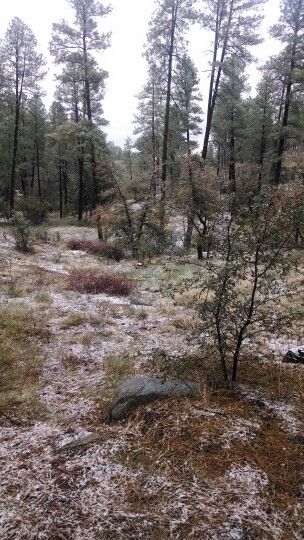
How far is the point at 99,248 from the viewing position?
15.7 metres

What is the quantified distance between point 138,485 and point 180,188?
1239 cm

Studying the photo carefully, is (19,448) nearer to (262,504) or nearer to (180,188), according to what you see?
(262,504)

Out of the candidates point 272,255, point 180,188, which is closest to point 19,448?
point 272,255

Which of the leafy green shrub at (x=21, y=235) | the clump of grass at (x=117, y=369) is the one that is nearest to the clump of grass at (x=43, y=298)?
the clump of grass at (x=117, y=369)

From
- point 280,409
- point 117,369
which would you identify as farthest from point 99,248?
point 280,409

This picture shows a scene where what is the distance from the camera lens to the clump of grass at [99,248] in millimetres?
15180

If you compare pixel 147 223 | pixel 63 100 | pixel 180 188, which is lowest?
pixel 147 223

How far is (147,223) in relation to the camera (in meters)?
15.4

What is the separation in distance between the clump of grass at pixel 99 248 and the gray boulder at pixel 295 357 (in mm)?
10217

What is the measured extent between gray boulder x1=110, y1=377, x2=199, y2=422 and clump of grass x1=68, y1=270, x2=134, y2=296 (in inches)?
191

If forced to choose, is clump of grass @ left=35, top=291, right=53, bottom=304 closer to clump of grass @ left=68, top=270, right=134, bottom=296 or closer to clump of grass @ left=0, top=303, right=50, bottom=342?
clump of grass @ left=0, top=303, right=50, bottom=342

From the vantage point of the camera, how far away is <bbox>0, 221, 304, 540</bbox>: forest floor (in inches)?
101

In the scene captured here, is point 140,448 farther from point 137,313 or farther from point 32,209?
point 32,209

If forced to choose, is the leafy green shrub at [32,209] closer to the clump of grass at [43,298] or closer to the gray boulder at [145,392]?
the clump of grass at [43,298]
